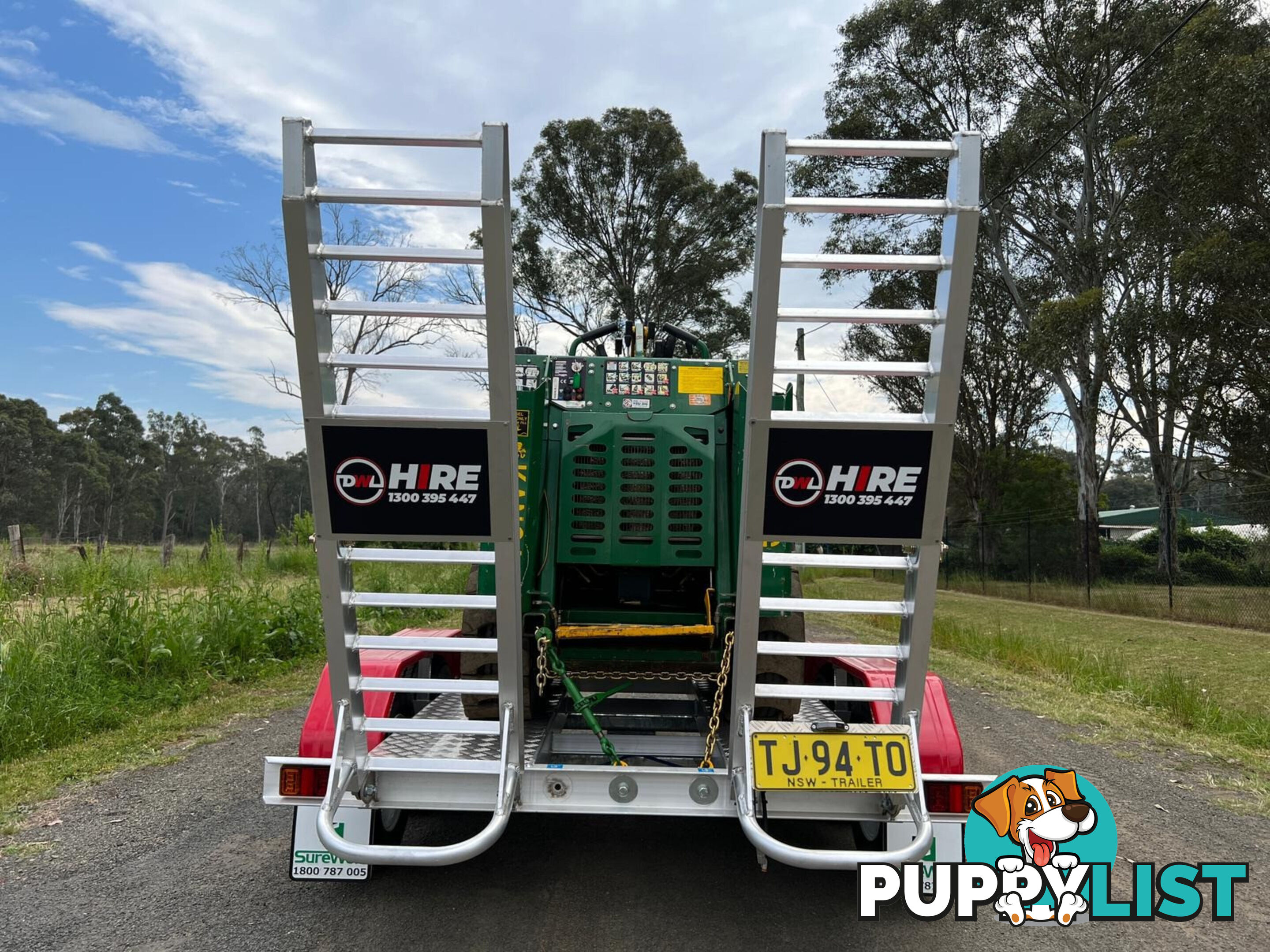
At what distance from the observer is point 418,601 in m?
3.21

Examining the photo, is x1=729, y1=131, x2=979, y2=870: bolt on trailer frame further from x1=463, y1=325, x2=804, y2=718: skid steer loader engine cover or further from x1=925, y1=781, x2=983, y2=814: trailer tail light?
x1=463, y1=325, x2=804, y2=718: skid steer loader engine cover

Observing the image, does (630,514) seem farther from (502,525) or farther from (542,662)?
(502,525)

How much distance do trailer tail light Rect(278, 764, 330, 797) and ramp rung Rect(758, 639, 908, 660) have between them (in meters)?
1.82

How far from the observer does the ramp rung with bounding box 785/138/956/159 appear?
270cm

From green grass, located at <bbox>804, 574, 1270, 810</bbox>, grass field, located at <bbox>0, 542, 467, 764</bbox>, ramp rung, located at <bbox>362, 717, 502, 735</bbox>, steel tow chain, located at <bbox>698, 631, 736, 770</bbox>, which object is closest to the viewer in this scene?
ramp rung, located at <bbox>362, 717, 502, 735</bbox>

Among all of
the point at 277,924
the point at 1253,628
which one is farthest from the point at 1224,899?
the point at 1253,628

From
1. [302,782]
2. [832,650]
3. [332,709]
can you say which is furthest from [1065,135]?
[302,782]

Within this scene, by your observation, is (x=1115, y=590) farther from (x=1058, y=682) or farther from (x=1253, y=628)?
(x=1058, y=682)

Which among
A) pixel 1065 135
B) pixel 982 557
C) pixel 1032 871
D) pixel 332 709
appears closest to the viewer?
pixel 1032 871

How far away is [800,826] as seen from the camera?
4.88 m

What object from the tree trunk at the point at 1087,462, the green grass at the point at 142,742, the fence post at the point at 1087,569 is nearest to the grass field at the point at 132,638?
the green grass at the point at 142,742

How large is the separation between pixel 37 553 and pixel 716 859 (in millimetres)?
17979

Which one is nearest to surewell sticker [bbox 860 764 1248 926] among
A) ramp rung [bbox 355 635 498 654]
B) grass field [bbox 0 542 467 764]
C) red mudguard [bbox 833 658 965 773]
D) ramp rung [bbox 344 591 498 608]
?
red mudguard [bbox 833 658 965 773]

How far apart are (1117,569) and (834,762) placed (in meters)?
21.2
